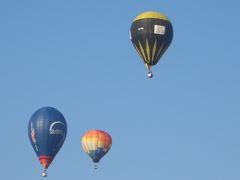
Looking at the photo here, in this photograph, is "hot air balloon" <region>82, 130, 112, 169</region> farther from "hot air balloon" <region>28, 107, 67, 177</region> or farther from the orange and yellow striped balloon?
"hot air balloon" <region>28, 107, 67, 177</region>

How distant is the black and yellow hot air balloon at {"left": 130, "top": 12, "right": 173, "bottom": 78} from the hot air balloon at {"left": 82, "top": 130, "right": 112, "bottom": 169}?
2131cm

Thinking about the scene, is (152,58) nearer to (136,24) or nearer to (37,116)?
(136,24)

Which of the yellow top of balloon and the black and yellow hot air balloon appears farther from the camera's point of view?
the yellow top of balloon

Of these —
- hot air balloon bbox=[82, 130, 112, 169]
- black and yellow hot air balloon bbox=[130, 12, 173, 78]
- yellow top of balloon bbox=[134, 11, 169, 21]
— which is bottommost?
hot air balloon bbox=[82, 130, 112, 169]

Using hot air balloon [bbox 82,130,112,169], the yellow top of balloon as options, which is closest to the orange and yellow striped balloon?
hot air balloon [bbox 82,130,112,169]

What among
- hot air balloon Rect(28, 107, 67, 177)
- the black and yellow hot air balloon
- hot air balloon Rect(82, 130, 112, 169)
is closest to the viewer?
the black and yellow hot air balloon

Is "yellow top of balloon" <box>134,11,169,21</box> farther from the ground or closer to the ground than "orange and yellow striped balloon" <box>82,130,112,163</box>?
farther from the ground

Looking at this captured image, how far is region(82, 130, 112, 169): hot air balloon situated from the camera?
9644cm

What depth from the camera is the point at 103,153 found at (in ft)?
317

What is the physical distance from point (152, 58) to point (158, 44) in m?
1.34

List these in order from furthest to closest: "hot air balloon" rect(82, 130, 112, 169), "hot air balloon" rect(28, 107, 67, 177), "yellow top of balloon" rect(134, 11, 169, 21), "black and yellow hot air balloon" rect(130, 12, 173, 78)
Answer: "hot air balloon" rect(82, 130, 112, 169) < "hot air balloon" rect(28, 107, 67, 177) < "yellow top of balloon" rect(134, 11, 169, 21) < "black and yellow hot air balloon" rect(130, 12, 173, 78)

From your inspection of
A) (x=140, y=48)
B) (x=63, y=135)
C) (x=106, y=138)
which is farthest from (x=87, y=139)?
(x=140, y=48)

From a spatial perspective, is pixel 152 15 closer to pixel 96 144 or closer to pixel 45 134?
pixel 45 134

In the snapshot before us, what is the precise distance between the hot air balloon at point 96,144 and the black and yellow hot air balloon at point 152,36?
69.9 feet
